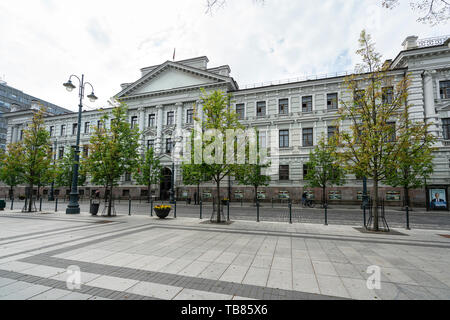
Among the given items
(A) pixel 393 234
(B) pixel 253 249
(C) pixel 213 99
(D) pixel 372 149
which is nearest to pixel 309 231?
(A) pixel 393 234

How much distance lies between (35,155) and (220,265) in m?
19.1

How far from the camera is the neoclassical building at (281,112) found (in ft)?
76.4

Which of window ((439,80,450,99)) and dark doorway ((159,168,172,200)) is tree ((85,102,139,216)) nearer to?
dark doorway ((159,168,172,200))

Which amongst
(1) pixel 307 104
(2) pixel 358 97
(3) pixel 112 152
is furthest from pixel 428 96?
(3) pixel 112 152

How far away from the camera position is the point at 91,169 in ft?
48.2

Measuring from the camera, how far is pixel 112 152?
14641 mm

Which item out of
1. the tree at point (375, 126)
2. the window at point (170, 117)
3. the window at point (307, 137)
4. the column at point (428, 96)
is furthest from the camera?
the window at point (170, 117)

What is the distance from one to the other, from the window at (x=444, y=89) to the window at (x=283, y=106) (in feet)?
52.0

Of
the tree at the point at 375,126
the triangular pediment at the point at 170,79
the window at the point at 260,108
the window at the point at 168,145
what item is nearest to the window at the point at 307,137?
the window at the point at 260,108

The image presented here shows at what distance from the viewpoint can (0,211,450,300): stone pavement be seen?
400 centimetres

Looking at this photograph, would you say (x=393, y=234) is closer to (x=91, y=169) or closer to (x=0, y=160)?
(x=91, y=169)

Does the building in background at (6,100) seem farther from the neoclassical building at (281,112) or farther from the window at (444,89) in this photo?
the window at (444,89)
